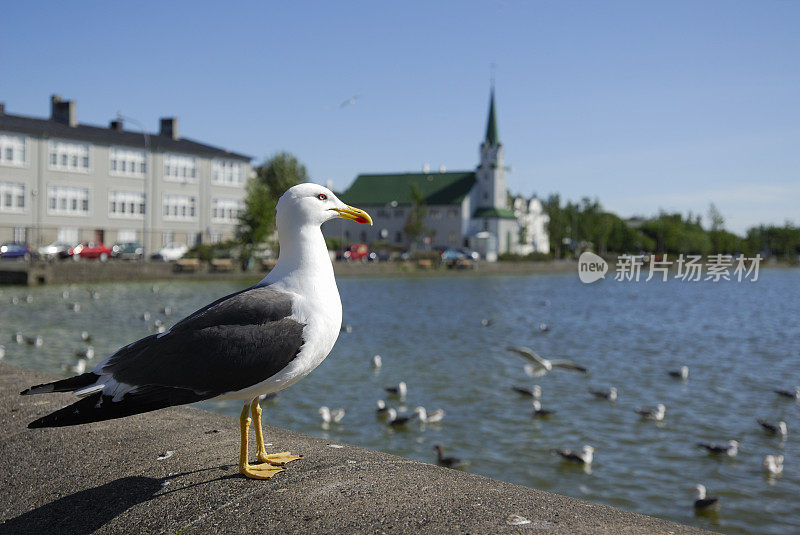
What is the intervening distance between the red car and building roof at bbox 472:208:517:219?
233 feet

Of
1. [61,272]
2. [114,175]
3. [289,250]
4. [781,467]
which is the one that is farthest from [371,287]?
[289,250]

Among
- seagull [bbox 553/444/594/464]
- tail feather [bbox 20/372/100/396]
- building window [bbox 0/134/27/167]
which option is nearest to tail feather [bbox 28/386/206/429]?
tail feather [bbox 20/372/100/396]

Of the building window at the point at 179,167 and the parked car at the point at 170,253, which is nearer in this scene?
the parked car at the point at 170,253

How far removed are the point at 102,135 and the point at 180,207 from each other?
33.5 ft

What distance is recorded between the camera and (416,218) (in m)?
111

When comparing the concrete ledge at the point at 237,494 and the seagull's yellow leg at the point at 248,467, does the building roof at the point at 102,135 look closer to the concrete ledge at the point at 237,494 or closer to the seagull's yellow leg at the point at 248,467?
the concrete ledge at the point at 237,494

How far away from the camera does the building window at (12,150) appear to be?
58.8m

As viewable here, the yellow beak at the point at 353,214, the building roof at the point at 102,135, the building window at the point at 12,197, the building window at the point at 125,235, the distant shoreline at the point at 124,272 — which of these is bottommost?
the distant shoreline at the point at 124,272

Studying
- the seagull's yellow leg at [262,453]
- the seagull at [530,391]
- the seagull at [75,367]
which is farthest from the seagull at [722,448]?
the seagull at [75,367]

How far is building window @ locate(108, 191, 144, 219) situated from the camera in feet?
219

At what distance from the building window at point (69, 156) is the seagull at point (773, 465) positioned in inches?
2508

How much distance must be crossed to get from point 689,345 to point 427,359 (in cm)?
1316

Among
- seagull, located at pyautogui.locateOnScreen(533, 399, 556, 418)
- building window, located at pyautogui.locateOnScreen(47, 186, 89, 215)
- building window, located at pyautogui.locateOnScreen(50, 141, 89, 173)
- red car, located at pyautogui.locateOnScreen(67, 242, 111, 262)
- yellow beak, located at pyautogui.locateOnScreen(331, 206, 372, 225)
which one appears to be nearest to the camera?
yellow beak, located at pyautogui.locateOnScreen(331, 206, 372, 225)

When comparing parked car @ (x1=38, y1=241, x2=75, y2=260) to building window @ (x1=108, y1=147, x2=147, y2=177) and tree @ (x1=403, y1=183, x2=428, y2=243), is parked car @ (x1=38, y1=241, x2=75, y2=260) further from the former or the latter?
tree @ (x1=403, y1=183, x2=428, y2=243)
